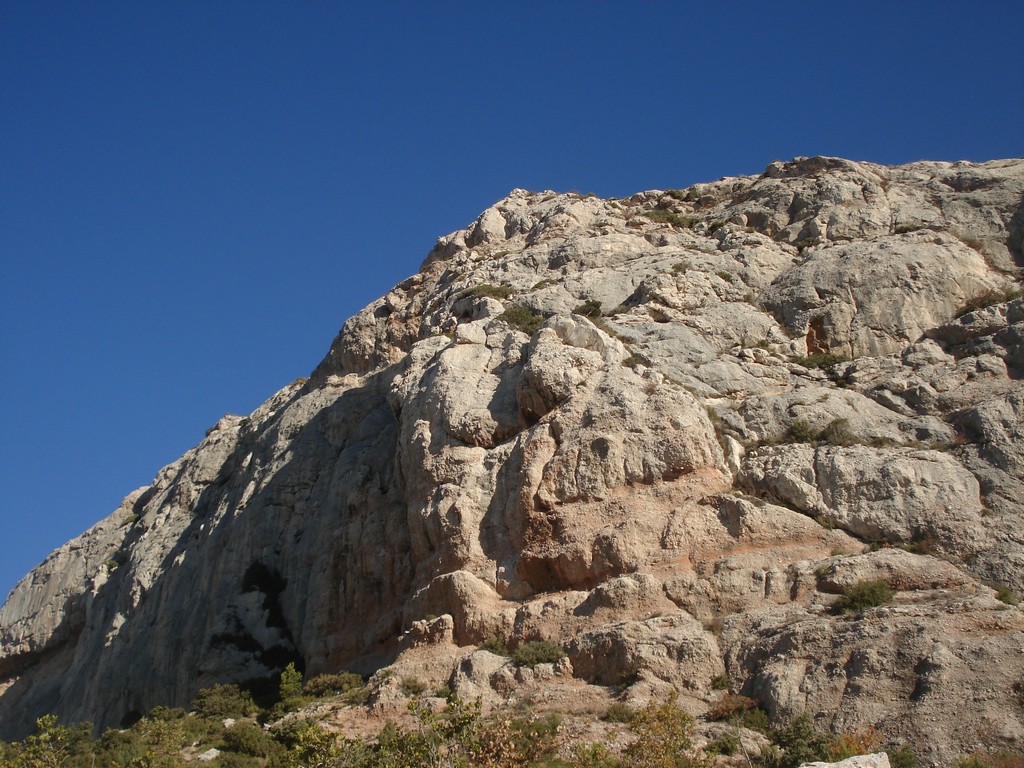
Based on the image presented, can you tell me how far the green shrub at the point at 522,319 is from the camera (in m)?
33.3

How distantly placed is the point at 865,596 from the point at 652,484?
234 inches

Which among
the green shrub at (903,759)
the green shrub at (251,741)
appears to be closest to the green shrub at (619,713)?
the green shrub at (903,759)

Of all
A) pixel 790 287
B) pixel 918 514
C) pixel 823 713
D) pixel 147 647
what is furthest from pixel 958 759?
pixel 147 647

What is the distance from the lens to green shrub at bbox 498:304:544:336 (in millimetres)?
33281

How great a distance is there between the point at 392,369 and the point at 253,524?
819 cm

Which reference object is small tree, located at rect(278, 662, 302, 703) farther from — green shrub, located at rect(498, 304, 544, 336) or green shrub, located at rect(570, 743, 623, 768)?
green shrub, located at rect(498, 304, 544, 336)

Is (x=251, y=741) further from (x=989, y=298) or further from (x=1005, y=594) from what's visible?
(x=989, y=298)

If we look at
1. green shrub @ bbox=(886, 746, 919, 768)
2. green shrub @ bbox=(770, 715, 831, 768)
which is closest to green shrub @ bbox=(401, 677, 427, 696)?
green shrub @ bbox=(770, 715, 831, 768)

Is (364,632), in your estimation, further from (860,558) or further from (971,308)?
(971,308)

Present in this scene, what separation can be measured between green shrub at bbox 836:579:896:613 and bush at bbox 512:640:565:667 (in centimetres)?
615

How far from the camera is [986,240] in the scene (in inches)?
1389

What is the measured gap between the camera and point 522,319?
1332 inches

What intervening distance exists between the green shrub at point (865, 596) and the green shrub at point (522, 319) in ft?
46.7

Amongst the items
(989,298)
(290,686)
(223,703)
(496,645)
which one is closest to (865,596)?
(496,645)
